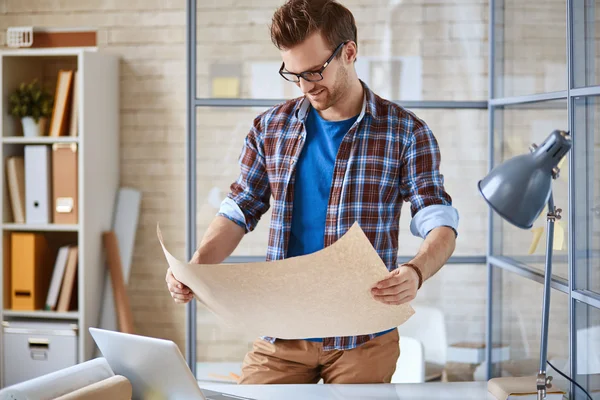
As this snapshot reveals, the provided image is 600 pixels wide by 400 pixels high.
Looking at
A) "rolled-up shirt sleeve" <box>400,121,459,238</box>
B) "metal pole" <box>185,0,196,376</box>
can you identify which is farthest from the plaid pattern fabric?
"metal pole" <box>185,0,196,376</box>

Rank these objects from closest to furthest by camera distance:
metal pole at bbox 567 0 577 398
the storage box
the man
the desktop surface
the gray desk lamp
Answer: the gray desk lamp < the desktop surface < the man < metal pole at bbox 567 0 577 398 < the storage box

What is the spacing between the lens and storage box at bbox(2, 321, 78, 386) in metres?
3.61

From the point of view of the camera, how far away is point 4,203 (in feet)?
12.2

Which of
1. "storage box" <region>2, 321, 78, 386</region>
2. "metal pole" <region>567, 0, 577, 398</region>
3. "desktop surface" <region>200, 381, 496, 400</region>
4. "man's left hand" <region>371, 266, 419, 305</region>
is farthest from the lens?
"storage box" <region>2, 321, 78, 386</region>

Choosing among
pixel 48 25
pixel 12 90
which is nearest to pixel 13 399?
pixel 12 90

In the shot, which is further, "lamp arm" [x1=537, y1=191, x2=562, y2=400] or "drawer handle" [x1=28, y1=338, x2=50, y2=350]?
"drawer handle" [x1=28, y1=338, x2=50, y2=350]

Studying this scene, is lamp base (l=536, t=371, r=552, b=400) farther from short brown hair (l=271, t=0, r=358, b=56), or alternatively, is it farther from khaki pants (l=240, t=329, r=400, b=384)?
short brown hair (l=271, t=0, r=358, b=56)

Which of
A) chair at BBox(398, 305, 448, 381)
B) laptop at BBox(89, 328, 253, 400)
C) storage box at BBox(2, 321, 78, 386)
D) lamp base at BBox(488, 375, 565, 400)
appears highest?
laptop at BBox(89, 328, 253, 400)

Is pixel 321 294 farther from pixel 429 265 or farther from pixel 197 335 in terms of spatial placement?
pixel 197 335

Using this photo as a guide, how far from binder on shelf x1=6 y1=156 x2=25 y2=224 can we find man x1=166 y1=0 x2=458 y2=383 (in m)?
2.25

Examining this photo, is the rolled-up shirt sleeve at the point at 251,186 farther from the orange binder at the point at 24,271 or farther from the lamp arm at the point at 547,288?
the orange binder at the point at 24,271

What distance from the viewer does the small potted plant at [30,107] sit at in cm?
370

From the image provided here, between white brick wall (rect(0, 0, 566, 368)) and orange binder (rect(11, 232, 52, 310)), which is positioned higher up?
white brick wall (rect(0, 0, 566, 368))

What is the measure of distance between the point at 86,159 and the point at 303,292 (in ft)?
8.40
